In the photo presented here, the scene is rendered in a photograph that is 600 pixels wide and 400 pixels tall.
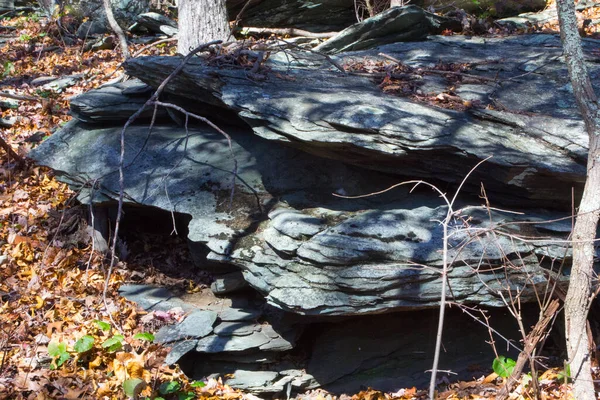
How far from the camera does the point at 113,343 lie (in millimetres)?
5094

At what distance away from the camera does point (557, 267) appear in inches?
194

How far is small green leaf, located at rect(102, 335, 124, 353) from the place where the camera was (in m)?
5.08

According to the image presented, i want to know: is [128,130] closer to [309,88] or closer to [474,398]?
[309,88]

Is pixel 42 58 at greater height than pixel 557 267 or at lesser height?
greater

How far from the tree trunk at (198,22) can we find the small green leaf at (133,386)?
4.93m

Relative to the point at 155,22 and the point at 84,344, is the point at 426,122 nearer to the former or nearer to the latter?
the point at 84,344

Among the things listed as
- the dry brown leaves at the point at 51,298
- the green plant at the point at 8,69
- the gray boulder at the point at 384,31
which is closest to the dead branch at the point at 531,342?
the dry brown leaves at the point at 51,298

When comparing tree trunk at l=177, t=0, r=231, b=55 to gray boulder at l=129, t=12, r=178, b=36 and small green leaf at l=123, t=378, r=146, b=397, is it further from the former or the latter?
small green leaf at l=123, t=378, r=146, b=397

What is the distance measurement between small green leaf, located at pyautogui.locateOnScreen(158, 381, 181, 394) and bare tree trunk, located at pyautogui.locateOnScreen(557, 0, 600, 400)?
3.21 m

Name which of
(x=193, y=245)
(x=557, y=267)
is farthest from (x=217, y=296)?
(x=557, y=267)

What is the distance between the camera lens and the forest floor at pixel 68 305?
16.0 ft

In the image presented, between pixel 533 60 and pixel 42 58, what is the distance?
9452 mm

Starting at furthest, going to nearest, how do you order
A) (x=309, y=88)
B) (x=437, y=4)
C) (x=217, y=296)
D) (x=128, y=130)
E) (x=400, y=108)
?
(x=437, y=4), (x=128, y=130), (x=217, y=296), (x=309, y=88), (x=400, y=108)

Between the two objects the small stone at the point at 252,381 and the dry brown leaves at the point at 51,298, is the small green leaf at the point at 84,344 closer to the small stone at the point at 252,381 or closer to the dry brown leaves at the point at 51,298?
the dry brown leaves at the point at 51,298
